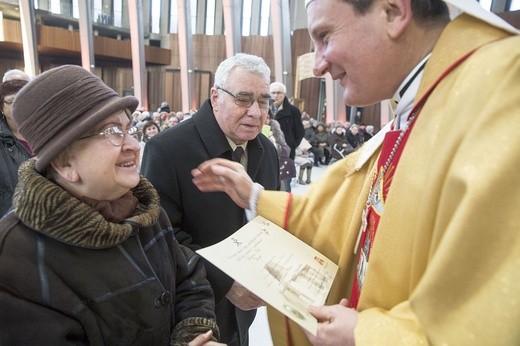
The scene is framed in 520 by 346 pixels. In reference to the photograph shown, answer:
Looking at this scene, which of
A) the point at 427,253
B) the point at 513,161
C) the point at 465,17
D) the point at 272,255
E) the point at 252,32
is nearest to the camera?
the point at 513,161

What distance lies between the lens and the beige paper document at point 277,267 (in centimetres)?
95

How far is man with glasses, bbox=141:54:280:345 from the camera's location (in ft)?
5.76

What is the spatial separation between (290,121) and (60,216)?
200 inches

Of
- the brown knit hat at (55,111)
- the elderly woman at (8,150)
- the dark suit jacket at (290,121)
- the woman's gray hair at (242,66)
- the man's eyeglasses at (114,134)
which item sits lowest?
the dark suit jacket at (290,121)

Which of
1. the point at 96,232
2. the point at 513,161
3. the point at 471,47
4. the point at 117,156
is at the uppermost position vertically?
the point at 471,47

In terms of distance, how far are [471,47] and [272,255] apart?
2.40ft

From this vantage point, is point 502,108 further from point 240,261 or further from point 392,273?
point 240,261

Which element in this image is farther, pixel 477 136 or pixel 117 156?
pixel 117 156

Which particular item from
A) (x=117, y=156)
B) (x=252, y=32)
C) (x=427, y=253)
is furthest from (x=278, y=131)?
(x=252, y=32)

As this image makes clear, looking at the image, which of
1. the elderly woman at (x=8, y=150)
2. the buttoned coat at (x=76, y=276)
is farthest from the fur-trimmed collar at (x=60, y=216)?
the elderly woman at (x=8, y=150)

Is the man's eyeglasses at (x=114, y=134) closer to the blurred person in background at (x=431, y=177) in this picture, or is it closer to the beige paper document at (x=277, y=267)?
the beige paper document at (x=277, y=267)

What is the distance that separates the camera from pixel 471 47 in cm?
91

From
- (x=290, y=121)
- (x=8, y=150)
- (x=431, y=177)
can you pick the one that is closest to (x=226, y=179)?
(x=431, y=177)

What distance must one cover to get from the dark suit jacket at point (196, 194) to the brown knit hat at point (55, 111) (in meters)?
0.62
